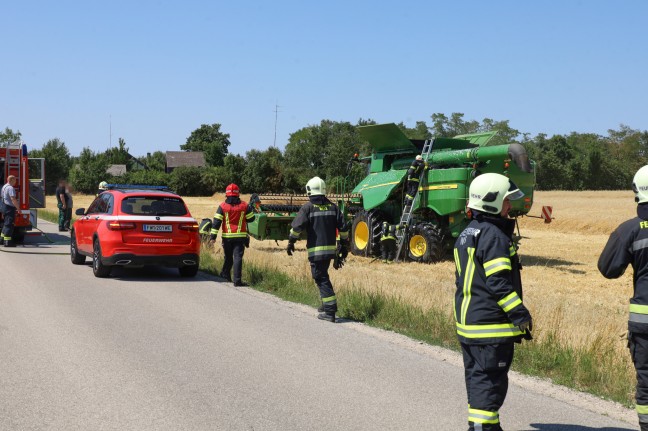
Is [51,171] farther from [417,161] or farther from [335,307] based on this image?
[335,307]

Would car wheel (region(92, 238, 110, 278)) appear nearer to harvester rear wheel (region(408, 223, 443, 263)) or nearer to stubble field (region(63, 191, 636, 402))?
stubble field (region(63, 191, 636, 402))

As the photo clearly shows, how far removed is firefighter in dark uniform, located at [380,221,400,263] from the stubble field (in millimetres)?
381

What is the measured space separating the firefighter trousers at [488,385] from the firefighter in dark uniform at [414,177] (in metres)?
13.4

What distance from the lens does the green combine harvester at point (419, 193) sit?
16.7 m

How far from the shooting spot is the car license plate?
43.3ft

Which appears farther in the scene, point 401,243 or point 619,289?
point 401,243

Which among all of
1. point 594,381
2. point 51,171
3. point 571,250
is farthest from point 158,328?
point 51,171

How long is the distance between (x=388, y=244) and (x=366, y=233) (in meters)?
1.03

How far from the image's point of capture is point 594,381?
21.2 feet

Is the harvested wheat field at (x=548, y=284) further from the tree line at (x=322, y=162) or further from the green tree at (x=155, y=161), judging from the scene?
the green tree at (x=155, y=161)

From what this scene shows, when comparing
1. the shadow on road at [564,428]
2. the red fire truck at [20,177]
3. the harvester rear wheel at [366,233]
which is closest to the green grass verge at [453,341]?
the shadow on road at [564,428]

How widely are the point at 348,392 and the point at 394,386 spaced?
0.44 m

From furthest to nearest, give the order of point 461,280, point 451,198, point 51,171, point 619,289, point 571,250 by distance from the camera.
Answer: point 51,171 → point 571,250 → point 451,198 → point 619,289 → point 461,280

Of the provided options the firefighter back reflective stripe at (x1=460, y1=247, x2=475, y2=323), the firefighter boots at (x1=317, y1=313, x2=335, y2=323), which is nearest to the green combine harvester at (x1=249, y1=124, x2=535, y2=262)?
the firefighter boots at (x1=317, y1=313, x2=335, y2=323)
